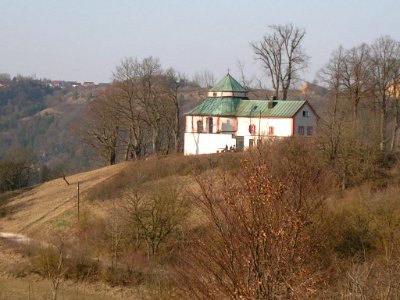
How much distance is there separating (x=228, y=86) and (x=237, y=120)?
2.91 m

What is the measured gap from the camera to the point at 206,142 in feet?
130

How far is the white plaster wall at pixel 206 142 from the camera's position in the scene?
128 feet

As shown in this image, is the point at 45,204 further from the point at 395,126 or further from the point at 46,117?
the point at 46,117

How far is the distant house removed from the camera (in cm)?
3781

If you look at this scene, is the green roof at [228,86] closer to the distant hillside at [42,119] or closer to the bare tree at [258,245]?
the bare tree at [258,245]

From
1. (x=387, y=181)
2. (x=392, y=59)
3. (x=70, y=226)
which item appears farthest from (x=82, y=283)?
(x=392, y=59)

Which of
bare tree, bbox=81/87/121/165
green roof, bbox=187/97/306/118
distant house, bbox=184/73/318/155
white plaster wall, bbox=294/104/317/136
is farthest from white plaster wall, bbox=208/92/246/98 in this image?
bare tree, bbox=81/87/121/165

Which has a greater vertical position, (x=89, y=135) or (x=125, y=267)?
(x=89, y=135)

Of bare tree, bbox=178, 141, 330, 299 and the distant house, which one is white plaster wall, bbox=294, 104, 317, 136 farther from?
bare tree, bbox=178, 141, 330, 299

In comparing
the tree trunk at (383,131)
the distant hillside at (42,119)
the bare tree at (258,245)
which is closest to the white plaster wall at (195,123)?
the tree trunk at (383,131)

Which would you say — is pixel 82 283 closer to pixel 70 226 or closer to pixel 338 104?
pixel 70 226

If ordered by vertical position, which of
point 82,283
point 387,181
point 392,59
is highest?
point 392,59

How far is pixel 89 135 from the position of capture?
49094mm

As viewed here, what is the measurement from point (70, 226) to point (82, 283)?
700 centimetres
